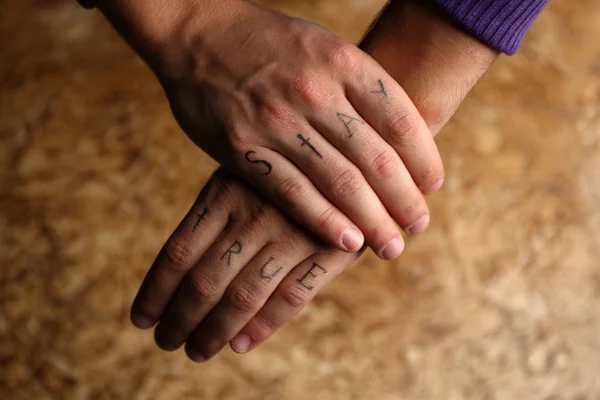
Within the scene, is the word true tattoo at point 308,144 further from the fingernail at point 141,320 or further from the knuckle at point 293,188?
the fingernail at point 141,320

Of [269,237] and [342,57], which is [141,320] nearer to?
[269,237]

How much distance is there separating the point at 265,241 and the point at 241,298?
0.07 metres

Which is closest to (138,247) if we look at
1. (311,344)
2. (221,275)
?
(311,344)

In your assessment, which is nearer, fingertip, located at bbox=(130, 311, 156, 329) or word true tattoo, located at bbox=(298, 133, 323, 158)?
word true tattoo, located at bbox=(298, 133, 323, 158)

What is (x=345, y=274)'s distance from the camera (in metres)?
1.38

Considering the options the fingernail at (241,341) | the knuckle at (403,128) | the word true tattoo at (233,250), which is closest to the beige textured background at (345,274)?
the fingernail at (241,341)


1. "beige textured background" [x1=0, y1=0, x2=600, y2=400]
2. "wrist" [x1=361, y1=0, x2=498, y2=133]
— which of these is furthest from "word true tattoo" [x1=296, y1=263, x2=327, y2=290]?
"beige textured background" [x1=0, y1=0, x2=600, y2=400]

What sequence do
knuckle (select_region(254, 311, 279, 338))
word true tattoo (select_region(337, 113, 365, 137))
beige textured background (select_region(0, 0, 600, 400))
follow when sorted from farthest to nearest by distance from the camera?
beige textured background (select_region(0, 0, 600, 400))
knuckle (select_region(254, 311, 279, 338))
word true tattoo (select_region(337, 113, 365, 137))

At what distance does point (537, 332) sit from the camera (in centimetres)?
134

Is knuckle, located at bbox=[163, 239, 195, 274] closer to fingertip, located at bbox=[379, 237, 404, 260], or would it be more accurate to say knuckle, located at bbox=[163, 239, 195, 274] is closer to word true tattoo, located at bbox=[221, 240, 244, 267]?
word true tattoo, located at bbox=[221, 240, 244, 267]

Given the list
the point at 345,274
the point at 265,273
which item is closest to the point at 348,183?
the point at 265,273

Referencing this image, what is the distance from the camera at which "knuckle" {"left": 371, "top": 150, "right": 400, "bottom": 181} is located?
0.80 m

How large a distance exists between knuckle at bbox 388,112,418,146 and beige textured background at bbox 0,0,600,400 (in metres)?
0.60

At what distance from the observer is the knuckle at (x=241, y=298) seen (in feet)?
2.82
